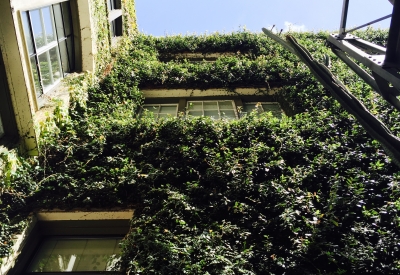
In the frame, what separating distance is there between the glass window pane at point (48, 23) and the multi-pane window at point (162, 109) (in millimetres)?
3036

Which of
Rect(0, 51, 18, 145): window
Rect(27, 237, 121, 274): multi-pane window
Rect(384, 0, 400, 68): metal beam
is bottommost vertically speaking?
Rect(27, 237, 121, 274): multi-pane window

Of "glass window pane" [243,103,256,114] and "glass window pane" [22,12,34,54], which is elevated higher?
"glass window pane" [22,12,34,54]

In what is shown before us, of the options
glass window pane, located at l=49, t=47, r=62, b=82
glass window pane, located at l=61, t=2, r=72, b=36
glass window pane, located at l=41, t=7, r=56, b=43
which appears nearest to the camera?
glass window pane, located at l=41, t=7, r=56, b=43

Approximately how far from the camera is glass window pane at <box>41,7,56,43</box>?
7.55m

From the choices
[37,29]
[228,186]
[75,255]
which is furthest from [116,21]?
[75,255]

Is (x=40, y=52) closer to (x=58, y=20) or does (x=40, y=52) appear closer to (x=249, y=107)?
(x=58, y=20)

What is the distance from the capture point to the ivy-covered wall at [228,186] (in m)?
4.52

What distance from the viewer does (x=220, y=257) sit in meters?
4.38

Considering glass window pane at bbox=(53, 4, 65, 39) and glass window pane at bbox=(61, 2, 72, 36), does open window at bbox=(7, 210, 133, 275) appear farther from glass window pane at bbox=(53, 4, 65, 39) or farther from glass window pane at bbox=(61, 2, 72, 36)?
glass window pane at bbox=(61, 2, 72, 36)

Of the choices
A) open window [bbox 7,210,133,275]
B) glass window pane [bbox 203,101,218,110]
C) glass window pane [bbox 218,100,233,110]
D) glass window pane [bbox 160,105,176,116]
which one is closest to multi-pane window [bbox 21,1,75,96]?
glass window pane [bbox 160,105,176,116]

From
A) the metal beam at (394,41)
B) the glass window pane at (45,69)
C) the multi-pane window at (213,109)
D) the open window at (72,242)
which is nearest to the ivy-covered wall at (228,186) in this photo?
the open window at (72,242)

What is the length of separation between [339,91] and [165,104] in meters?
7.38

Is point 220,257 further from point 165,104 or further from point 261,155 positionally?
point 165,104

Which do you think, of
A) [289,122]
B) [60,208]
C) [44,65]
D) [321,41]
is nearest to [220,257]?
[60,208]
